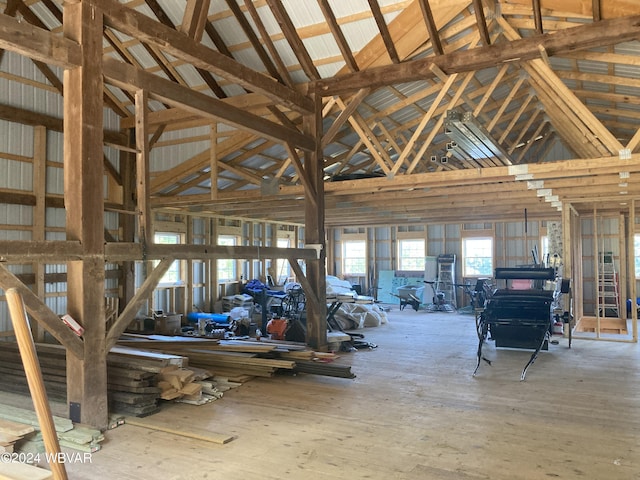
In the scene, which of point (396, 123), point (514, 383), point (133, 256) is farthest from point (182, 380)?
point (396, 123)

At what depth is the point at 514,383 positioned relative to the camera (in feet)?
21.0

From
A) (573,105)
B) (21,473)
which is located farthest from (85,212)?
(573,105)

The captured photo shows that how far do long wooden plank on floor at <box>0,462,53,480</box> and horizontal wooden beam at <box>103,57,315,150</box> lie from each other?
3621mm

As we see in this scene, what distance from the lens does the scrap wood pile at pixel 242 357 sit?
6527mm

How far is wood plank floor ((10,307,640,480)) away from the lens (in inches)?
150

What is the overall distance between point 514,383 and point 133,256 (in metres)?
4.97

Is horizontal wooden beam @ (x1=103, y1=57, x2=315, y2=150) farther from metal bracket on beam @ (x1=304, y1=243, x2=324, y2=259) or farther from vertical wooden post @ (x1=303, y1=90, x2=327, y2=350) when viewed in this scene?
metal bracket on beam @ (x1=304, y1=243, x2=324, y2=259)

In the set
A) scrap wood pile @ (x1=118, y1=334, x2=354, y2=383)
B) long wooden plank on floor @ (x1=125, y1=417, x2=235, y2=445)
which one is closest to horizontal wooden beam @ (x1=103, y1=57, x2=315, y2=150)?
scrap wood pile @ (x1=118, y1=334, x2=354, y2=383)

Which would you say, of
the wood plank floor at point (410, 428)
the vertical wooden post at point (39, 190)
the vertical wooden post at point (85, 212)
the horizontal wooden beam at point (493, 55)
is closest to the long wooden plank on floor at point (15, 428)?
the vertical wooden post at point (85, 212)

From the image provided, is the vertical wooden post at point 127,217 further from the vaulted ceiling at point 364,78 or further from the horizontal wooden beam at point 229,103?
the horizontal wooden beam at point 229,103

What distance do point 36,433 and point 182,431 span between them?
1.21 meters

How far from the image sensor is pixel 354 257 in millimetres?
19625

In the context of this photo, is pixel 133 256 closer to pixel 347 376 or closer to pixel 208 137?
pixel 347 376

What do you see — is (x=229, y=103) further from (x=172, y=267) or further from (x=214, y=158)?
(x=172, y=267)
